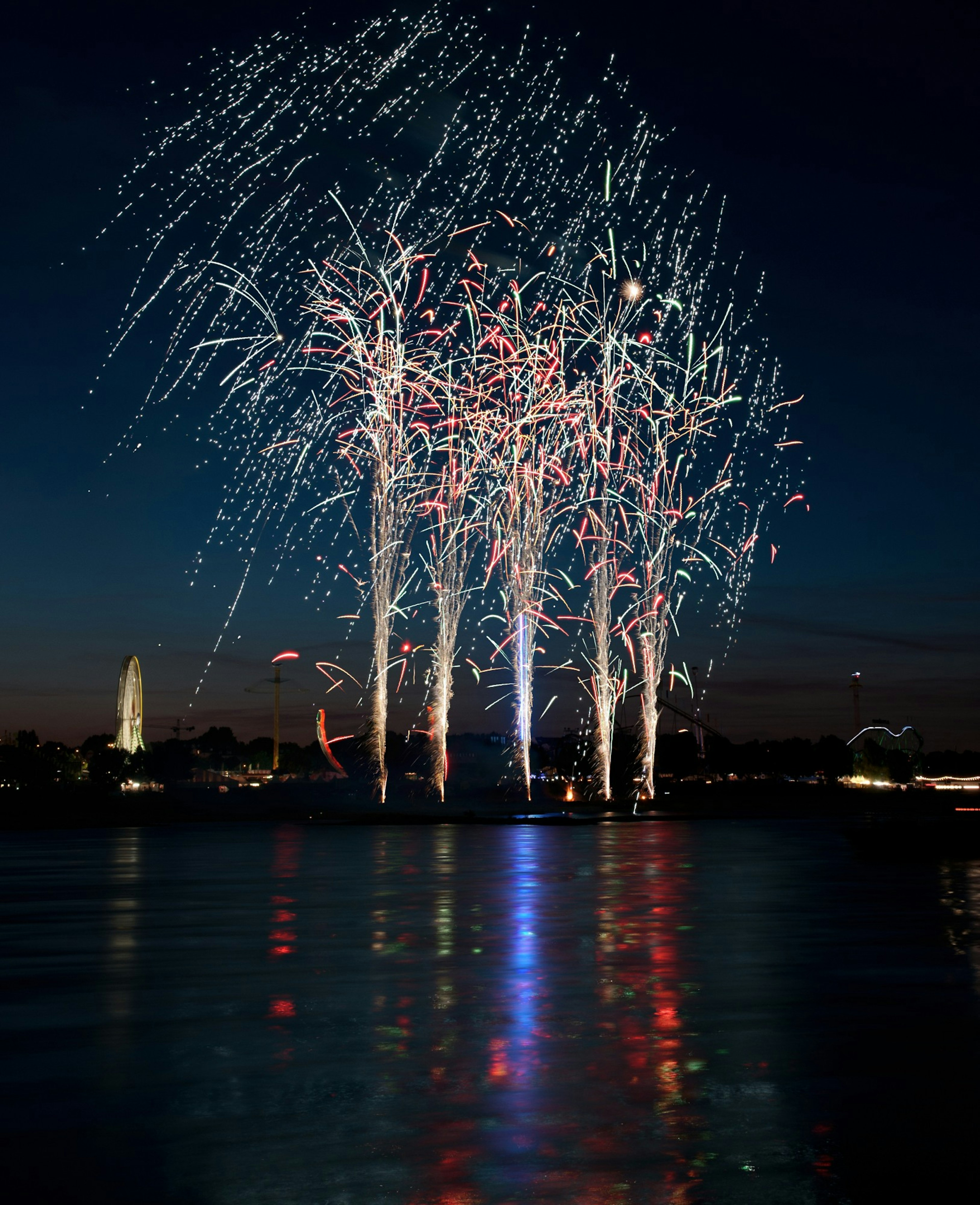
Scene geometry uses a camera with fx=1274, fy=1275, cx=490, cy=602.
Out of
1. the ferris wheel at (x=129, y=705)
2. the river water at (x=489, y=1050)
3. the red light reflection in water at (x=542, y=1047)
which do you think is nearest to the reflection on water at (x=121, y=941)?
the river water at (x=489, y=1050)

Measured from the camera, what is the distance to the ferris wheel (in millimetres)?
127312

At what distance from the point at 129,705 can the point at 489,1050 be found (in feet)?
408

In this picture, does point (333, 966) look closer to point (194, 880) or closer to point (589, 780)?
point (194, 880)

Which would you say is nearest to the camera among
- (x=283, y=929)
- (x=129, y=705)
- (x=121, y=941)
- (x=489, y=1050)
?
(x=489, y=1050)

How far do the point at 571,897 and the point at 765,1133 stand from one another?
16574 mm

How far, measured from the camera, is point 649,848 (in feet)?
136

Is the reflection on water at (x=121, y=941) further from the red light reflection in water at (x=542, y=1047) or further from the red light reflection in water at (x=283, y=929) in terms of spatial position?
the red light reflection in water at (x=542, y=1047)

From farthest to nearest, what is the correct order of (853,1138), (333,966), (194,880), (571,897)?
(194,880) → (571,897) → (333,966) → (853,1138)

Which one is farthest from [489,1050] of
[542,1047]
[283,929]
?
[283,929]

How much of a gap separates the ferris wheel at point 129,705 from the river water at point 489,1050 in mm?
107167

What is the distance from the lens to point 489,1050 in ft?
33.4

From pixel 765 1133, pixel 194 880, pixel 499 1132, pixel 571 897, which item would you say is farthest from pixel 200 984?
pixel 194 880

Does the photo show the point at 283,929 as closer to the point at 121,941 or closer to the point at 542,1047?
the point at 121,941

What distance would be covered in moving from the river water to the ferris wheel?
107167mm
